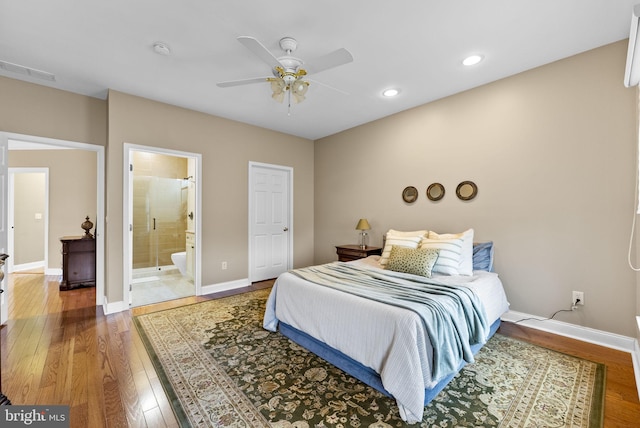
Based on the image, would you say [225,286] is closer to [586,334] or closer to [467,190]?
[467,190]

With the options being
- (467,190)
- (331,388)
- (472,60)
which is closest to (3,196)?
(331,388)

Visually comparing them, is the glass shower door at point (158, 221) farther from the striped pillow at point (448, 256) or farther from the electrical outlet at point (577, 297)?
the electrical outlet at point (577, 297)

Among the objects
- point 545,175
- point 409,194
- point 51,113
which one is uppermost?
point 51,113

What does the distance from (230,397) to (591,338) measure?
3.08m

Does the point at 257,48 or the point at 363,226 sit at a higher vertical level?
the point at 257,48

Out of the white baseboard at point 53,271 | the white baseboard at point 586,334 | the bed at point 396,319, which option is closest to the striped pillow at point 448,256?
the bed at point 396,319

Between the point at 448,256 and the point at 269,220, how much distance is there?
305 cm

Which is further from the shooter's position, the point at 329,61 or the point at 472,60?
the point at 472,60

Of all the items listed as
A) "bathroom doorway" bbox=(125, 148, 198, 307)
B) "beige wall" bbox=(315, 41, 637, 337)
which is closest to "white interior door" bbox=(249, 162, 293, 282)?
"bathroom doorway" bbox=(125, 148, 198, 307)

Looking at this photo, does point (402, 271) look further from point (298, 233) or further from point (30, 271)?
point (30, 271)

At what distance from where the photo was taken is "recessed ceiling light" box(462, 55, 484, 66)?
2.58 m

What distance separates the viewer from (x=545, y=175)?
2721 mm

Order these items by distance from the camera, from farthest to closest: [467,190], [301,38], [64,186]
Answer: [64,186] → [467,190] → [301,38]

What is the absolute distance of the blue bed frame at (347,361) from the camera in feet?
5.79
